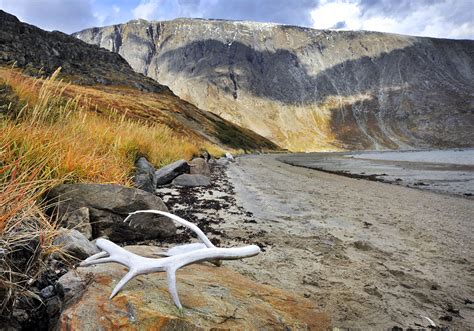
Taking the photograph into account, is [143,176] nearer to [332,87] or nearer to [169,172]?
[169,172]

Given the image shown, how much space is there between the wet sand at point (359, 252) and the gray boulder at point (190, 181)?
190 cm

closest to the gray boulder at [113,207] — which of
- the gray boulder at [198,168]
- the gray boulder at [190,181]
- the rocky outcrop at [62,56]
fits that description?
the gray boulder at [190,181]

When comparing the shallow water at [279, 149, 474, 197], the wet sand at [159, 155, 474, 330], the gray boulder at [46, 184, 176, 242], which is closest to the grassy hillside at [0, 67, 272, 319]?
the gray boulder at [46, 184, 176, 242]

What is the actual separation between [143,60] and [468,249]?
689 feet

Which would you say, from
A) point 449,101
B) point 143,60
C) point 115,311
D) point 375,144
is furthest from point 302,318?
point 143,60

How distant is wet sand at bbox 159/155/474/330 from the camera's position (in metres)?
3.02

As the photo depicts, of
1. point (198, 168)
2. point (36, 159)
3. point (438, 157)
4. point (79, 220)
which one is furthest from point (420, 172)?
point (438, 157)

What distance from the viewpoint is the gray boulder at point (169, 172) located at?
9953 millimetres

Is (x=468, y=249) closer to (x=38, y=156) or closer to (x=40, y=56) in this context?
(x=38, y=156)

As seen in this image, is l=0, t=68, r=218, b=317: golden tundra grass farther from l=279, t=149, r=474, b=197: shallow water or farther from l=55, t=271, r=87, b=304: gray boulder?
l=279, t=149, r=474, b=197: shallow water

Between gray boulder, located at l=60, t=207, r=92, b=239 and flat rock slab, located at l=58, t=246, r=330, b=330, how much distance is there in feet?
5.18

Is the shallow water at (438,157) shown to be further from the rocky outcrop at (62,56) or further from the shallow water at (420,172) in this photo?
the rocky outcrop at (62,56)

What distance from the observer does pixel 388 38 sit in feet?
654

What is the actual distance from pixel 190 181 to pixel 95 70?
7530 cm
